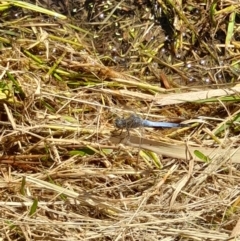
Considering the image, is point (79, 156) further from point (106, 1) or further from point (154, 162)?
point (106, 1)

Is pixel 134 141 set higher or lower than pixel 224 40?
lower

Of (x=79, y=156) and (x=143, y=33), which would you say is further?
(x=143, y=33)

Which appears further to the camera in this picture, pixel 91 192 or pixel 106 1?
pixel 106 1

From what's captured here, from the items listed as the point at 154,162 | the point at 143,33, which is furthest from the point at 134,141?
the point at 143,33

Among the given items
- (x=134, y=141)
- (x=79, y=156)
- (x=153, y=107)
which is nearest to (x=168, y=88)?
(x=153, y=107)

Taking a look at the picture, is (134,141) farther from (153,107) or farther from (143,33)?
(143,33)

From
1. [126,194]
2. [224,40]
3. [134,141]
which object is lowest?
[126,194]
